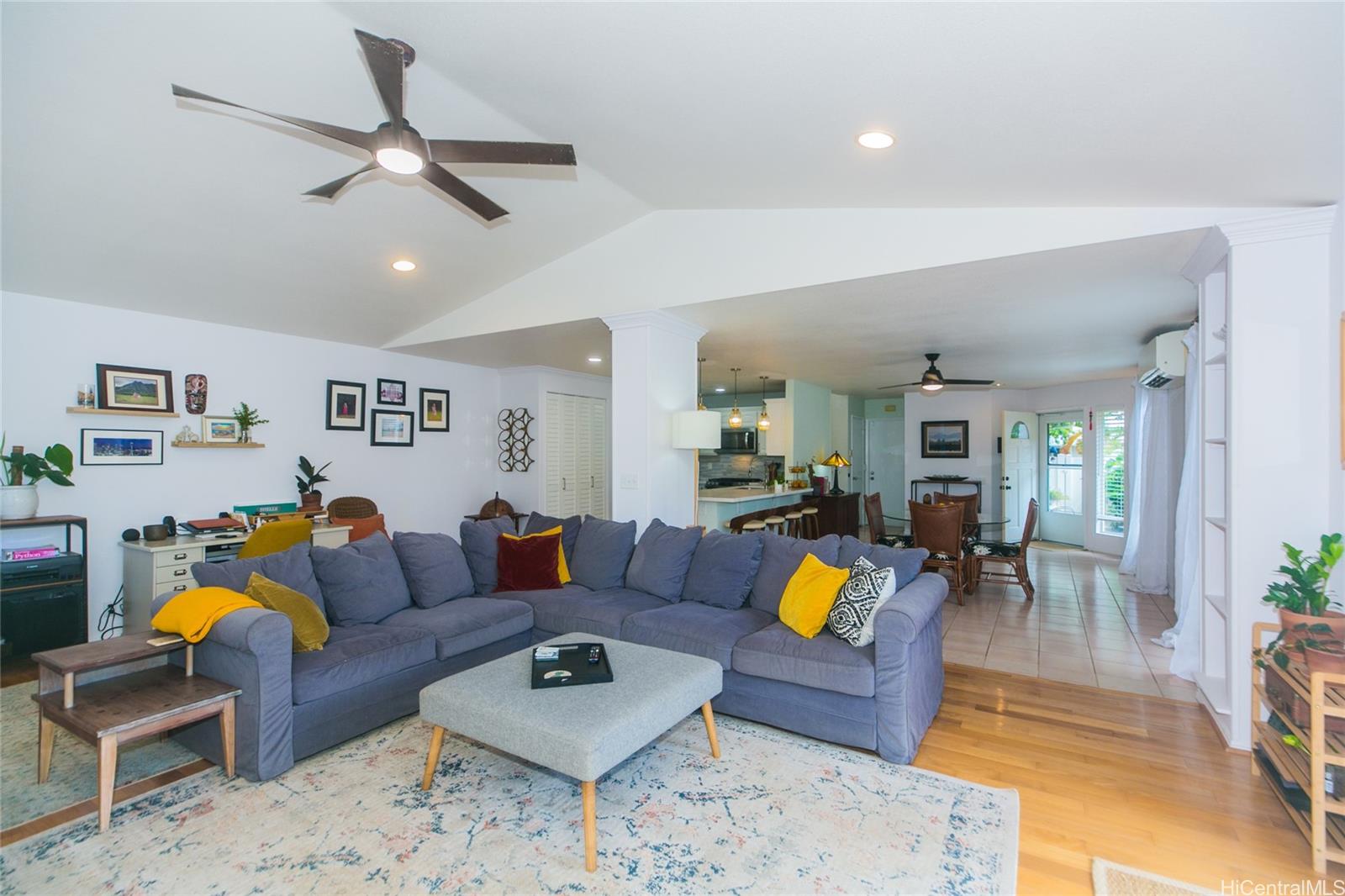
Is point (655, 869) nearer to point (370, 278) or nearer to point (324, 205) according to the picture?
point (324, 205)

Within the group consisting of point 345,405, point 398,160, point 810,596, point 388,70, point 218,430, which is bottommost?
point 810,596

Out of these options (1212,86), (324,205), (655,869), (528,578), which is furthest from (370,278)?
(1212,86)

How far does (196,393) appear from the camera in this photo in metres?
4.90

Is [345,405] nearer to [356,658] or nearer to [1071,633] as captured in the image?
[356,658]

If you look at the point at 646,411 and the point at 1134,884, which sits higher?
the point at 646,411

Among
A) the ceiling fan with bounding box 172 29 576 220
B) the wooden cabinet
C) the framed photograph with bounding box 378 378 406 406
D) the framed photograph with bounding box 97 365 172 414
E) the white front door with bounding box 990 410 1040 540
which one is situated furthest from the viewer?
the white front door with bounding box 990 410 1040 540

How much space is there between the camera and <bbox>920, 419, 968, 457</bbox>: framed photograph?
32.8 feet

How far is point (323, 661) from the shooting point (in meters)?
2.83

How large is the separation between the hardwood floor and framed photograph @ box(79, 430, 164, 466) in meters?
5.52

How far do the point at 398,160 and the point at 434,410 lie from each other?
16.0 ft

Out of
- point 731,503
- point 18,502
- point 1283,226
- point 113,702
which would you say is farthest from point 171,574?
point 1283,226

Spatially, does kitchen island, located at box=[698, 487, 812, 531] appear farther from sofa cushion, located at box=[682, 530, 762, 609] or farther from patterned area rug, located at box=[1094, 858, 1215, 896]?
patterned area rug, located at box=[1094, 858, 1215, 896]

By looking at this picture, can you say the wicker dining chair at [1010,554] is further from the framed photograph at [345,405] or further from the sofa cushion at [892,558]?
the framed photograph at [345,405]

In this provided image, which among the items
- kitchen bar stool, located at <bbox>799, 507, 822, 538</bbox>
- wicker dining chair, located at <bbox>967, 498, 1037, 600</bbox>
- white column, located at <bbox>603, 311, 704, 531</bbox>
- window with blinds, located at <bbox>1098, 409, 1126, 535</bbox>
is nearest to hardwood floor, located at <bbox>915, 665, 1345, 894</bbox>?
wicker dining chair, located at <bbox>967, 498, 1037, 600</bbox>
